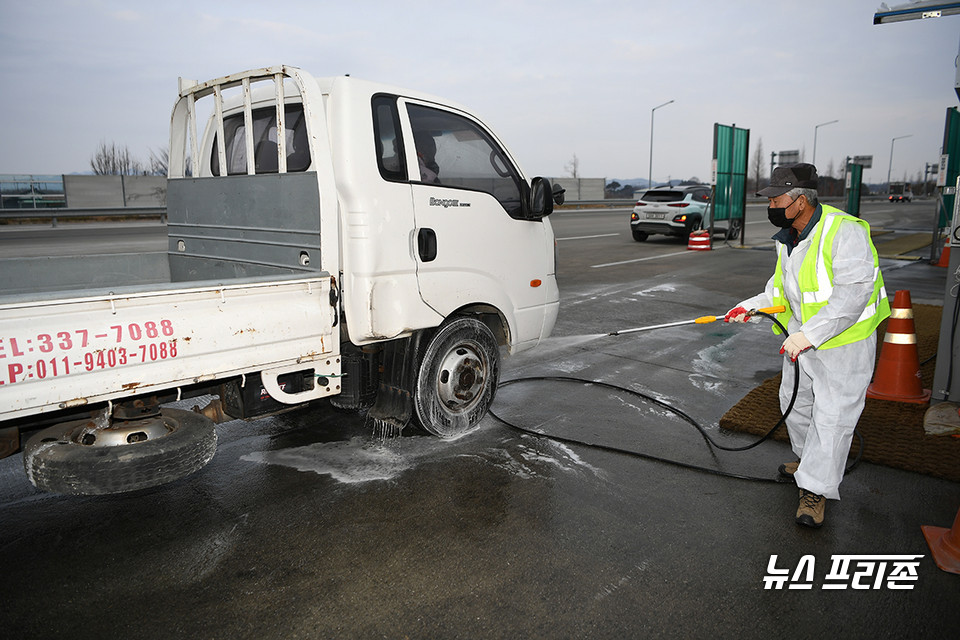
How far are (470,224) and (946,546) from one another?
3.24m

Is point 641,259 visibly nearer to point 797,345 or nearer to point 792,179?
point 792,179

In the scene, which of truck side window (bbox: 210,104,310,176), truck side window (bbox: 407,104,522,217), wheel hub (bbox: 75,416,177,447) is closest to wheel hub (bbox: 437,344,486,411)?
truck side window (bbox: 407,104,522,217)

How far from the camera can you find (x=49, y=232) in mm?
21266

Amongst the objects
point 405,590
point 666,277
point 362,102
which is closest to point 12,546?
point 405,590

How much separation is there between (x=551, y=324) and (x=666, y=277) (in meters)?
8.33

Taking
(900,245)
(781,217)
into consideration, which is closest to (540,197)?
(781,217)

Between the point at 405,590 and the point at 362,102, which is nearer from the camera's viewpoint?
the point at 405,590

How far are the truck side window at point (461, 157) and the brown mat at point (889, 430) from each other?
7.96 feet

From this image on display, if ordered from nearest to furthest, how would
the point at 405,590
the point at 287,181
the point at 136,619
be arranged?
the point at 136,619 → the point at 405,590 → the point at 287,181

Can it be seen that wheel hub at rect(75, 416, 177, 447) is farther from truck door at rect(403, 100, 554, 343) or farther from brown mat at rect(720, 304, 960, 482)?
brown mat at rect(720, 304, 960, 482)

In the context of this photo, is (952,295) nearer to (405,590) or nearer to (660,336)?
(660,336)

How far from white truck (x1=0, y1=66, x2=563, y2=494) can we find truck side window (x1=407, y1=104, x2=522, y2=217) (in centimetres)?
1

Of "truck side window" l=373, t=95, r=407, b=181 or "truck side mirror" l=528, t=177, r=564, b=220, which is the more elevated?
"truck side window" l=373, t=95, r=407, b=181

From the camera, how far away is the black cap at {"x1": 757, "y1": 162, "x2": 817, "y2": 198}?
3705mm
